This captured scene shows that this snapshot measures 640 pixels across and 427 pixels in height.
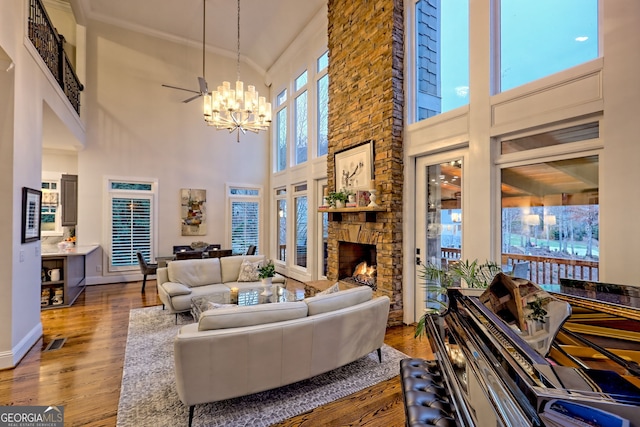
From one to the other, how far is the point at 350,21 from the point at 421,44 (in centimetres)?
145

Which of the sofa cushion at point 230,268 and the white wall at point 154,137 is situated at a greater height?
the white wall at point 154,137

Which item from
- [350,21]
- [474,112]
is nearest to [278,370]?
[474,112]

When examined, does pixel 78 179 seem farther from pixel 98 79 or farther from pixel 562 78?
pixel 562 78

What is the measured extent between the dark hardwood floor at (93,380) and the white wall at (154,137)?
3.14 meters

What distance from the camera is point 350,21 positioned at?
4961 millimetres

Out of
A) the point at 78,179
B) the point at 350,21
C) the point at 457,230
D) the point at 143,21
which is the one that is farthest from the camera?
→ the point at 143,21

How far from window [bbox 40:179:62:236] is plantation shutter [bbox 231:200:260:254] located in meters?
3.69

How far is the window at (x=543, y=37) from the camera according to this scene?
2.59 meters

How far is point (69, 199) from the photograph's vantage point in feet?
21.1

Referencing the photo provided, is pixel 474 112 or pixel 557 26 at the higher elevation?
pixel 557 26

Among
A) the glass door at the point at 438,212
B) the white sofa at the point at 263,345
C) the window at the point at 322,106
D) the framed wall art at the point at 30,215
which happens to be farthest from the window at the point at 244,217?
the white sofa at the point at 263,345

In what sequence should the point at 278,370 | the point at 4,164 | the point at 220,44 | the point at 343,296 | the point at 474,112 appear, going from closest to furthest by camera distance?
the point at 278,370, the point at 343,296, the point at 4,164, the point at 474,112, the point at 220,44

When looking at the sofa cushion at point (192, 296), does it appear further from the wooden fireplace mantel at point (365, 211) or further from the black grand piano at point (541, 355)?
the black grand piano at point (541, 355)

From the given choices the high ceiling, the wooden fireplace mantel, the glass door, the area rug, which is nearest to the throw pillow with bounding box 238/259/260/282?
the wooden fireplace mantel
